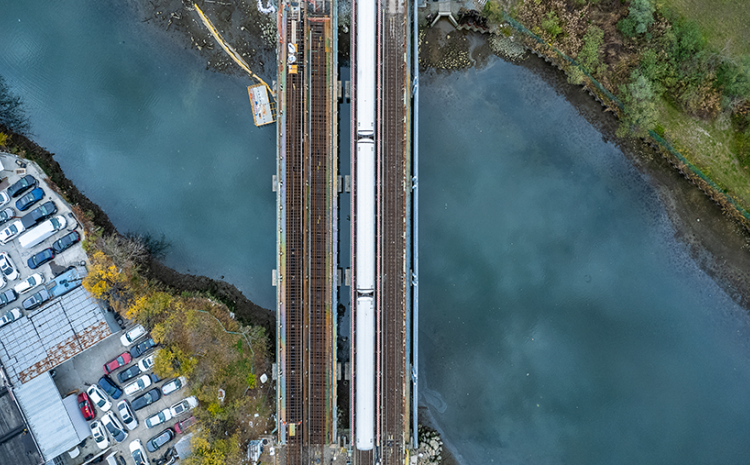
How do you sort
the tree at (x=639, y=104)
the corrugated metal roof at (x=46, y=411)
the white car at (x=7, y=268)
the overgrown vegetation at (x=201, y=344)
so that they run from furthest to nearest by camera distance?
the white car at (x=7, y=268) → the overgrown vegetation at (x=201, y=344) → the tree at (x=639, y=104) → the corrugated metal roof at (x=46, y=411)

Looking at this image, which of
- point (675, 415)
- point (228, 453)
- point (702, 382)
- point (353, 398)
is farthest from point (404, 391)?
point (702, 382)

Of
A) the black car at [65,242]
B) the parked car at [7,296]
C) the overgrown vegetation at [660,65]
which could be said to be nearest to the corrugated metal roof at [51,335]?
the parked car at [7,296]

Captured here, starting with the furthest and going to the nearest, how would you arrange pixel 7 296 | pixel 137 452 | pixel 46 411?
pixel 7 296
pixel 137 452
pixel 46 411

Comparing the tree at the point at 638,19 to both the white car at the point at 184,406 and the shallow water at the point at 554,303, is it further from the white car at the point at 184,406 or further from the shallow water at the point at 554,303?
the white car at the point at 184,406

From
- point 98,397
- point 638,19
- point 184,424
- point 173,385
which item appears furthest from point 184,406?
point 638,19

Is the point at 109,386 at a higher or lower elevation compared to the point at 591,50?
lower

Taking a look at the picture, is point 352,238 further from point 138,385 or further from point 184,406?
point 138,385
